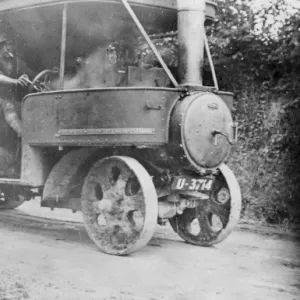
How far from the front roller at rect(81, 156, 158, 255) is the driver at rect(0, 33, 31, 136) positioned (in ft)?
5.17

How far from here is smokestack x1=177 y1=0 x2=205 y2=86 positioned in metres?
6.71

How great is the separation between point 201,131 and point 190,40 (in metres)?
1.03

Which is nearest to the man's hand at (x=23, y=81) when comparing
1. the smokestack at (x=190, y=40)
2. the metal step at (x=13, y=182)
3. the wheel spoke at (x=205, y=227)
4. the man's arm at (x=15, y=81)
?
the man's arm at (x=15, y=81)

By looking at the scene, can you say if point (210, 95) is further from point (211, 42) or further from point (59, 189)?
point (211, 42)

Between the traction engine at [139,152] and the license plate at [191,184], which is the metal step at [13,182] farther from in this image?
the license plate at [191,184]

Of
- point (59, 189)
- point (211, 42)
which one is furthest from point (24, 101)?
point (211, 42)

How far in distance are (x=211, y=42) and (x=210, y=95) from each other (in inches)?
150

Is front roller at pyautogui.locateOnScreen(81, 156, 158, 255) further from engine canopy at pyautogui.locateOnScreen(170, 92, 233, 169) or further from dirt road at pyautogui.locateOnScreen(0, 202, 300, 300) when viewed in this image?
engine canopy at pyautogui.locateOnScreen(170, 92, 233, 169)

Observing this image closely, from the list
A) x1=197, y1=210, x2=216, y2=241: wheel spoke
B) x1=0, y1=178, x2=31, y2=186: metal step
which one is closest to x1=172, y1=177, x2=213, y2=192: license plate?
x1=197, y1=210, x2=216, y2=241: wheel spoke

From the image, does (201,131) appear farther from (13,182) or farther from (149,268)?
(13,182)

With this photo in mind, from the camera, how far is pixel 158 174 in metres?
6.90

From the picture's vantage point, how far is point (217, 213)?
23.5 ft

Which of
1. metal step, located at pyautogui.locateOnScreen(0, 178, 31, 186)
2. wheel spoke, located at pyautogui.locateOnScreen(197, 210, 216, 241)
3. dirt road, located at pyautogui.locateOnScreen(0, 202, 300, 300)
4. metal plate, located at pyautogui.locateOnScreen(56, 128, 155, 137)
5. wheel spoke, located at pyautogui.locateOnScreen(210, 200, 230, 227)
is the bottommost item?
dirt road, located at pyautogui.locateOnScreen(0, 202, 300, 300)

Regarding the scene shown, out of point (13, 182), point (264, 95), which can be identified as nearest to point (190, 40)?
point (13, 182)
